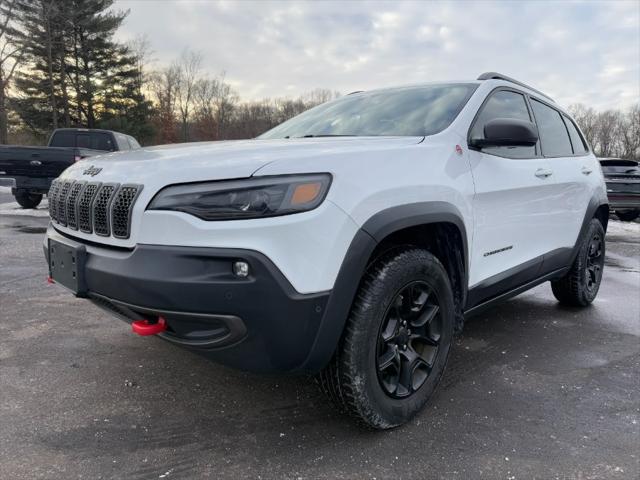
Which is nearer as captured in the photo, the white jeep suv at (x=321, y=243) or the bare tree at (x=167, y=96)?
the white jeep suv at (x=321, y=243)

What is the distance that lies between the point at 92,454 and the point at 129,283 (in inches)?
32.5

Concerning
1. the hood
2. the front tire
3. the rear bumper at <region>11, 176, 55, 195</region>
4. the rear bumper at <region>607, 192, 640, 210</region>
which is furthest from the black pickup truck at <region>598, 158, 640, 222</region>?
the rear bumper at <region>11, 176, 55, 195</region>

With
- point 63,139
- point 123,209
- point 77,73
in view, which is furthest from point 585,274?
point 77,73

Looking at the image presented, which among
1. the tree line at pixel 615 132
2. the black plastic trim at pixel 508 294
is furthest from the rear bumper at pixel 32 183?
the tree line at pixel 615 132

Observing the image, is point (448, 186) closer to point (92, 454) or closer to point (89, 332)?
point (92, 454)

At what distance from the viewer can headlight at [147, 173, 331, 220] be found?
179 centimetres

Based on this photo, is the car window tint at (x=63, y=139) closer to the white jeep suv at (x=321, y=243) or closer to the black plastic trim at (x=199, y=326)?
the white jeep suv at (x=321, y=243)

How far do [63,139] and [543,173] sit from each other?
12.6 metres

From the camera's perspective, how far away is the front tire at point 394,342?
2.06 meters

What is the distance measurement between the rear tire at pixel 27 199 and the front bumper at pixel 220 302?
10.7 metres

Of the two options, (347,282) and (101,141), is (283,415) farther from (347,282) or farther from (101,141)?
(101,141)

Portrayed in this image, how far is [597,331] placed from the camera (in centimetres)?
389

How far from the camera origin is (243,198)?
1800 mm

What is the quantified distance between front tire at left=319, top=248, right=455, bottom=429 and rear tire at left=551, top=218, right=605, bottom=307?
90.1 inches
